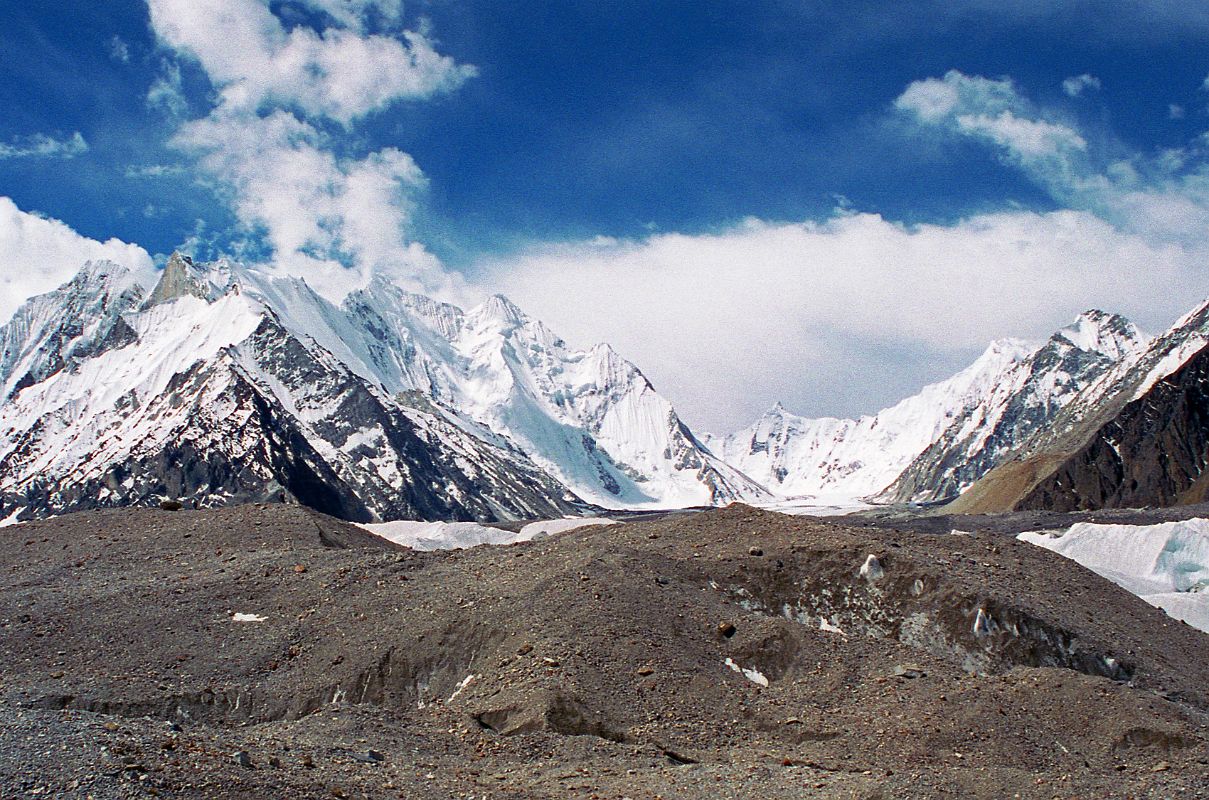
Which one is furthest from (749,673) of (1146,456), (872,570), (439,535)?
(1146,456)

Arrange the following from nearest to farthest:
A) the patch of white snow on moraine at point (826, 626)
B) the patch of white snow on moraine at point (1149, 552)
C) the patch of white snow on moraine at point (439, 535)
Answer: the patch of white snow on moraine at point (826, 626)
the patch of white snow on moraine at point (1149, 552)
the patch of white snow on moraine at point (439, 535)

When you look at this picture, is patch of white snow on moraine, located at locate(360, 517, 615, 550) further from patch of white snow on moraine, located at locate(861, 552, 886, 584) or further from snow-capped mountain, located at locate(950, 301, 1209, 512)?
snow-capped mountain, located at locate(950, 301, 1209, 512)

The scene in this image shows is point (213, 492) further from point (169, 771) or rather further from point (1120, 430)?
point (169, 771)

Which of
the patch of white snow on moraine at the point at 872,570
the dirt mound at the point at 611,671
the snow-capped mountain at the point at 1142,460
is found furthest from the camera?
the snow-capped mountain at the point at 1142,460

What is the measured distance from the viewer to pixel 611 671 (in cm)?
1830

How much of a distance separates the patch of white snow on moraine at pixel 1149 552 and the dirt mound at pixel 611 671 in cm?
1795

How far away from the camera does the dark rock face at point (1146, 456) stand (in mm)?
123000

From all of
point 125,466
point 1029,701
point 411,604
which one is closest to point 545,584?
point 411,604

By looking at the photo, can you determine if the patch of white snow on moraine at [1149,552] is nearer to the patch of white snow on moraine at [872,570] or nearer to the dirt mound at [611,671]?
the dirt mound at [611,671]

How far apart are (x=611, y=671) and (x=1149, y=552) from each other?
110 ft

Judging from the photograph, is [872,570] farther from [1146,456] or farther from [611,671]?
[1146,456]

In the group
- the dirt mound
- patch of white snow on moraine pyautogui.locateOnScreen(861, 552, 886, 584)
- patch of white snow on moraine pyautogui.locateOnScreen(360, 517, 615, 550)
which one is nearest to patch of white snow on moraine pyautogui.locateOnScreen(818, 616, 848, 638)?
the dirt mound

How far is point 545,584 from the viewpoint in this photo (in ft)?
70.7

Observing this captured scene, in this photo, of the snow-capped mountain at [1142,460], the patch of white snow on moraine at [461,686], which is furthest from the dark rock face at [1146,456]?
the patch of white snow on moraine at [461,686]
